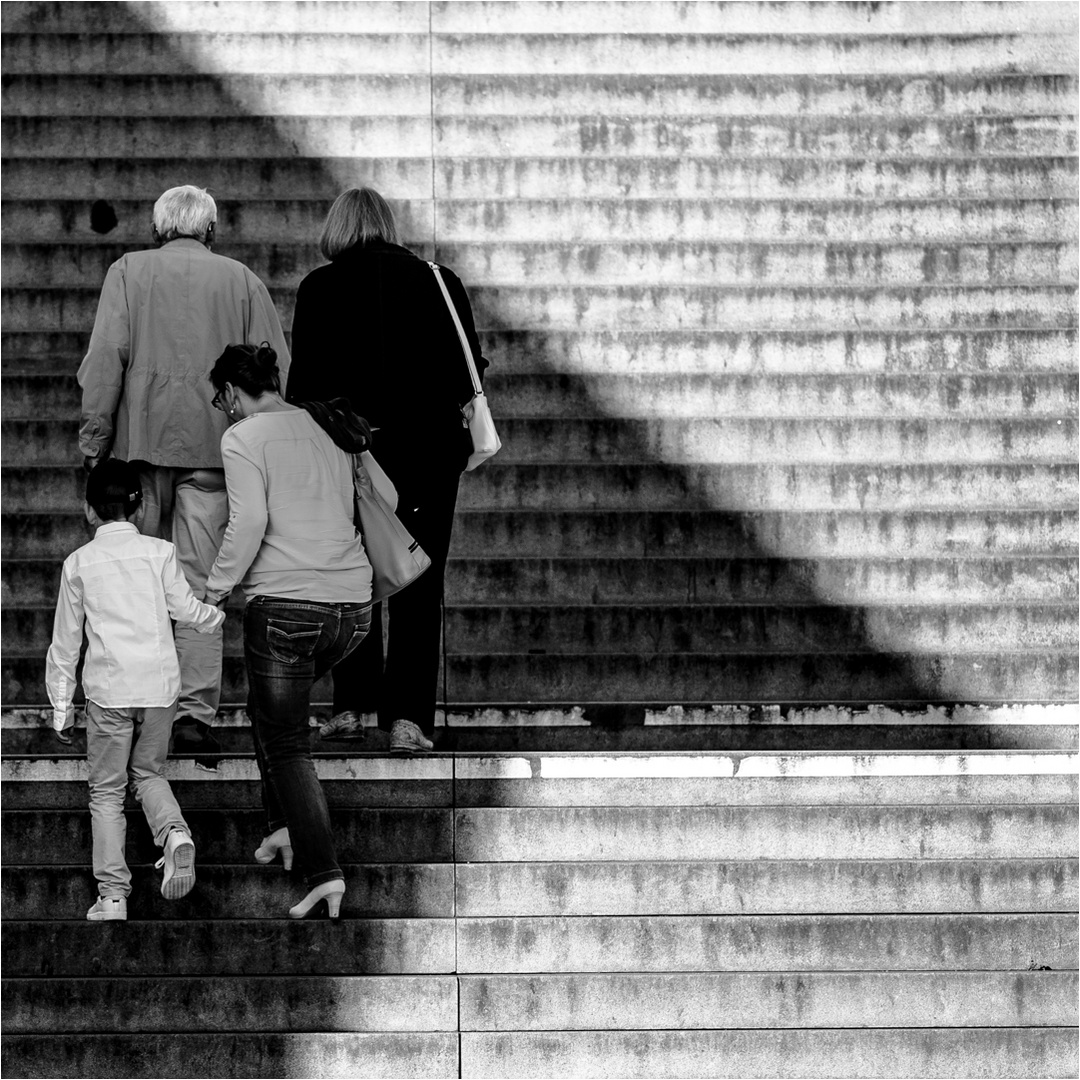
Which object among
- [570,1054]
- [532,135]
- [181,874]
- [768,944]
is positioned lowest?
[570,1054]

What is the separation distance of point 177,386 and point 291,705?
1272 mm

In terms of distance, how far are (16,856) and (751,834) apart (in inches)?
84.9

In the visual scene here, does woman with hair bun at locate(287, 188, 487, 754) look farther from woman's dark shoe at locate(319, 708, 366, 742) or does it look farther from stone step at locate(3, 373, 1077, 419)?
stone step at locate(3, 373, 1077, 419)

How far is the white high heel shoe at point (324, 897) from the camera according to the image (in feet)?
14.5

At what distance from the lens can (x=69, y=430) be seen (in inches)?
272

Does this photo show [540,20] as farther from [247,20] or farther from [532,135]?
[247,20]

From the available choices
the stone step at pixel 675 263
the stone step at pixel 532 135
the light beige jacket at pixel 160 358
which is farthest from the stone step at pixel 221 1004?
the stone step at pixel 532 135

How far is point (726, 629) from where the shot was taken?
20.7 ft

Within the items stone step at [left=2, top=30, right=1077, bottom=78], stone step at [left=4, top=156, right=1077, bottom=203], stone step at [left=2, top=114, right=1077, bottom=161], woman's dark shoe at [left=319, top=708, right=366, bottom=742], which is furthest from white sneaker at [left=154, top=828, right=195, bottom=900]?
stone step at [left=2, top=30, right=1077, bottom=78]

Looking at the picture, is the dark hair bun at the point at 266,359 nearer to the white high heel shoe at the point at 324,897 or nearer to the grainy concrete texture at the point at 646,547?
the grainy concrete texture at the point at 646,547

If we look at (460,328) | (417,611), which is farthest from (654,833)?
(460,328)

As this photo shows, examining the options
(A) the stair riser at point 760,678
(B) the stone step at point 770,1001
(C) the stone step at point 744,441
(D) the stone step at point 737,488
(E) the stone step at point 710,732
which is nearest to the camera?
(B) the stone step at point 770,1001

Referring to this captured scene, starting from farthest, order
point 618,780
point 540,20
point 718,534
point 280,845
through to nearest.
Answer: point 540,20 < point 718,534 < point 618,780 < point 280,845

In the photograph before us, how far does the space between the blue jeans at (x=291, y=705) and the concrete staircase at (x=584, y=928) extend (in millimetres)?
284
